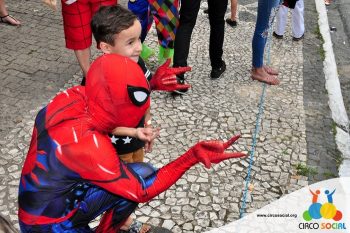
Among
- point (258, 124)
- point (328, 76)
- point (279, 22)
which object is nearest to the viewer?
point (258, 124)

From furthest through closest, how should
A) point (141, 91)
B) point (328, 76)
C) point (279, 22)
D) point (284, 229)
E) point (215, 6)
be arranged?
point (279, 22) → point (328, 76) → point (215, 6) → point (284, 229) → point (141, 91)

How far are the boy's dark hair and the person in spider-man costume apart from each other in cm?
38

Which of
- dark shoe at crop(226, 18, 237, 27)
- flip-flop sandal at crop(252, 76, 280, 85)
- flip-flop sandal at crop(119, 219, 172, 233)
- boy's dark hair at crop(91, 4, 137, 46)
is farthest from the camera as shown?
dark shoe at crop(226, 18, 237, 27)

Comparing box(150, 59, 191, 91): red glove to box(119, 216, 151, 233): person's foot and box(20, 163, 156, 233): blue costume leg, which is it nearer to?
box(20, 163, 156, 233): blue costume leg

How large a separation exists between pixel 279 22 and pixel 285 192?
2.88 m

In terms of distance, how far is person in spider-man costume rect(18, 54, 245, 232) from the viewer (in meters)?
1.68

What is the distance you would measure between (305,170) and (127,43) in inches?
70.3

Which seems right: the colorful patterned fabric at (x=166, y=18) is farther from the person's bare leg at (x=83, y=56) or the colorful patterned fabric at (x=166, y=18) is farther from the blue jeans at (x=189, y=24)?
the person's bare leg at (x=83, y=56)

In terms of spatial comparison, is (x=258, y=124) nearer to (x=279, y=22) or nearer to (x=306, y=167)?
(x=306, y=167)

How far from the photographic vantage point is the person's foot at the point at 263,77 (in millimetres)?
4402

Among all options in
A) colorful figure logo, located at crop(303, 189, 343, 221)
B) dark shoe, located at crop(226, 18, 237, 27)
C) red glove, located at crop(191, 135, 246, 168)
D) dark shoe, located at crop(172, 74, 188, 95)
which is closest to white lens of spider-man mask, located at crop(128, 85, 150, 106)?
red glove, located at crop(191, 135, 246, 168)

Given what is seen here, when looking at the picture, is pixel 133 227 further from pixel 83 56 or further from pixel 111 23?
pixel 83 56

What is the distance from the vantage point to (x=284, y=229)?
9.04 ft

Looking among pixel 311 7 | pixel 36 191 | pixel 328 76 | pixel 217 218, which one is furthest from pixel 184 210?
pixel 311 7
